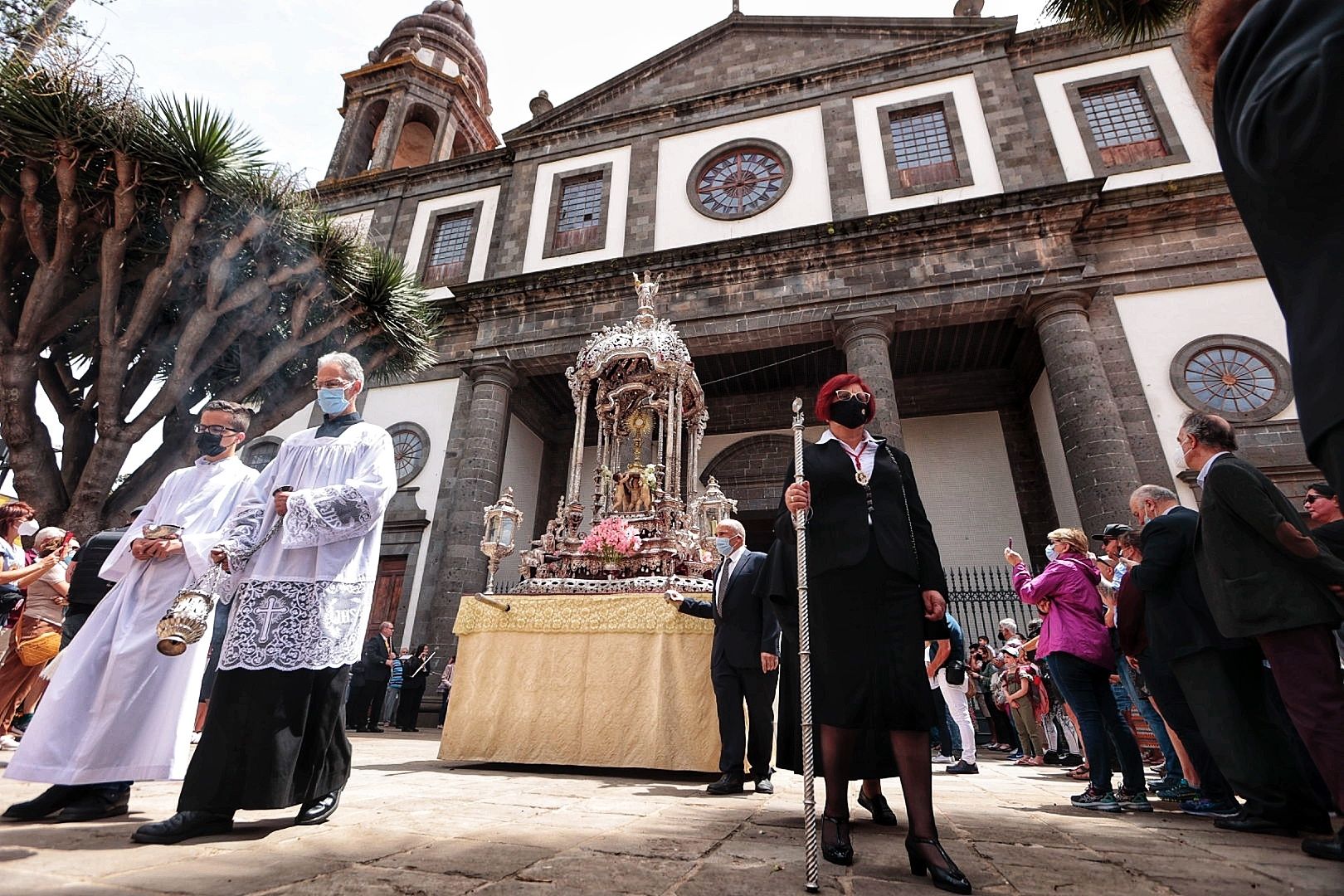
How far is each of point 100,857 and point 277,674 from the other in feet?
2.39

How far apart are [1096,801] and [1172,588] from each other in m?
1.27

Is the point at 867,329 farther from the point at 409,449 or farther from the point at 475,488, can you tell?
the point at 409,449

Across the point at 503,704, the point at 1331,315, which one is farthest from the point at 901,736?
the point at 503,704

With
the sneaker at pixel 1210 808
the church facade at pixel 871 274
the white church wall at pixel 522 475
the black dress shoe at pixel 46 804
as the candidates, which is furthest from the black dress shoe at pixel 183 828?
the white church wall at pixel 522 475

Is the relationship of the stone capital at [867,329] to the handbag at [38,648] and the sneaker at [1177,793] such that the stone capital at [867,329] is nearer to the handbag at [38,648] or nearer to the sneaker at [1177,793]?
the sneaker at [1177,793]

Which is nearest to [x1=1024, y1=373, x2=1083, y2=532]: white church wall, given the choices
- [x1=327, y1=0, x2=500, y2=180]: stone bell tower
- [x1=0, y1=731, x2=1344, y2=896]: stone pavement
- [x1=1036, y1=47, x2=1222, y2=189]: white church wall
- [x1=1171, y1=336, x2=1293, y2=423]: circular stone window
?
[x1=1171, y1=336, x2=1293, y2=423]: circular stone window

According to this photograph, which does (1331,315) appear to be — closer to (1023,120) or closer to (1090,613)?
(1090,613)

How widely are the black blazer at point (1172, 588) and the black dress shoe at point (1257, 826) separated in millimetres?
732

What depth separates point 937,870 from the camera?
6.02ft

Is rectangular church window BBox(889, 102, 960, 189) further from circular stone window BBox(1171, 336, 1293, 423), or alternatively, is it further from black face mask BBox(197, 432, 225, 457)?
black face mask BBox(197, 432, 225, 457)

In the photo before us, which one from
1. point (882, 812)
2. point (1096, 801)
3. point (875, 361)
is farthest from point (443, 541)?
point (1096, 801)

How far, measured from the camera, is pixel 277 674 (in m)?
2.56

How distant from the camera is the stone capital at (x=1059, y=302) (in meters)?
11.0

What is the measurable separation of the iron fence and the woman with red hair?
10049mm
